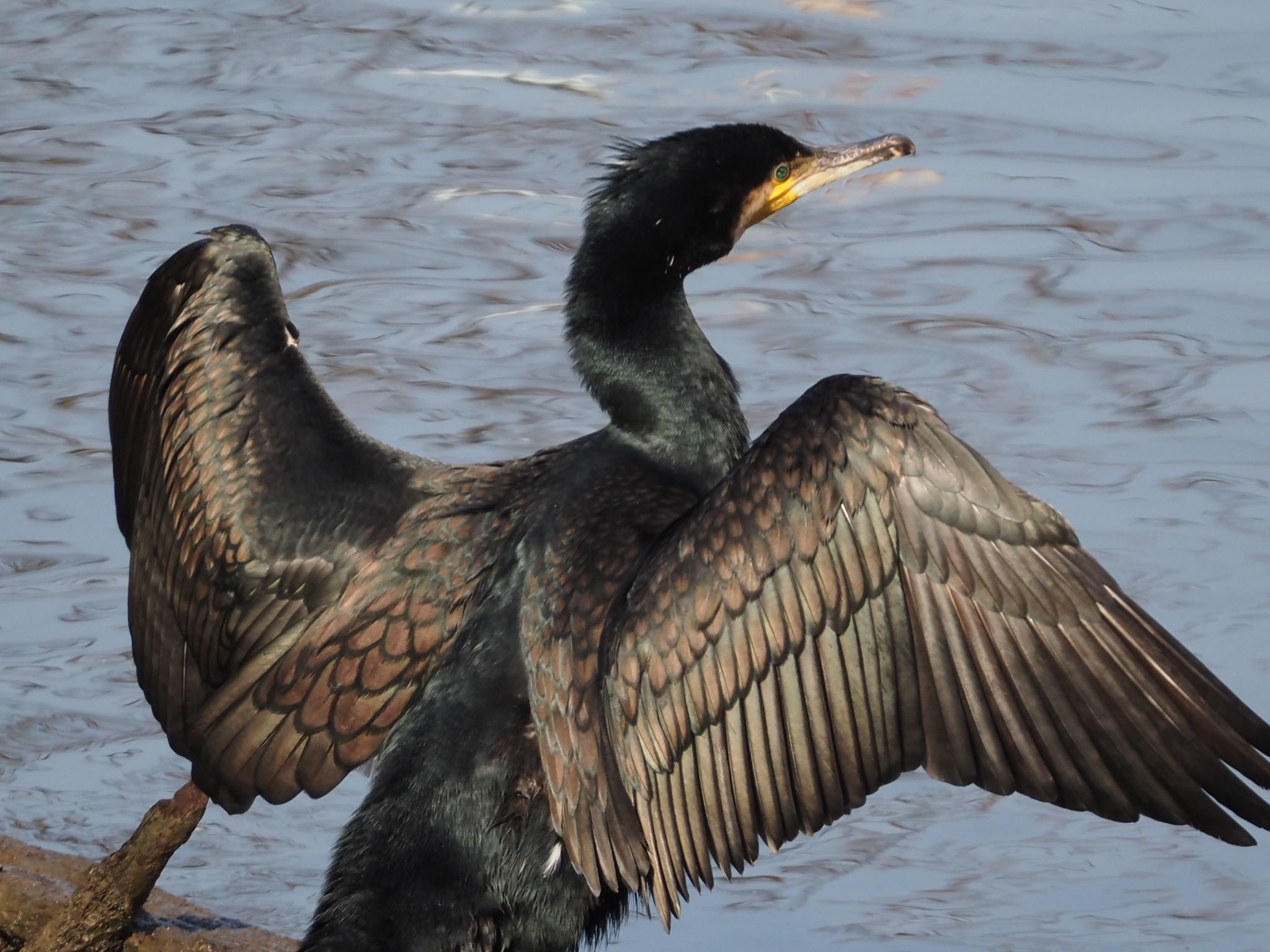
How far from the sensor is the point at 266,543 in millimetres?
4641

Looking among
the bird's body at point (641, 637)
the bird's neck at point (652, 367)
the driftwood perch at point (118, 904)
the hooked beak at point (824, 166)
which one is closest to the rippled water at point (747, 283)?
the driftwood perch at point (118, 904)

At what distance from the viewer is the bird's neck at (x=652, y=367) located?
15.2 ft

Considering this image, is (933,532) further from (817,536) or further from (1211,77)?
(1211,77)

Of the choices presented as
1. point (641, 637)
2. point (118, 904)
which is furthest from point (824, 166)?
point (118, 904)

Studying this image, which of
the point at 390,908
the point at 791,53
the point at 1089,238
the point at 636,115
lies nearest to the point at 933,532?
the point at 390,908

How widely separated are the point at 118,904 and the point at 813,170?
7.06 ft

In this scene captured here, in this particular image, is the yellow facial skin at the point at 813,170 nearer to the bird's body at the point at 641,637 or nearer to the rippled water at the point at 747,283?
the bird's body at the point at 641,637

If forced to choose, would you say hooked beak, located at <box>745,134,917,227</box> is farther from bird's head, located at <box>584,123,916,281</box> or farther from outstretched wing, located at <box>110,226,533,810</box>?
outstretched wing, located at <box>110,226,533,810</box>

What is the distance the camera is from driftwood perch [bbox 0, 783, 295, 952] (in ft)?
15.6

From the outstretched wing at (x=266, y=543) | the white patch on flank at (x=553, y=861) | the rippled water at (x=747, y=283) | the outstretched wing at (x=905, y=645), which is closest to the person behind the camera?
the outstretched wing at (x=905, y=645)

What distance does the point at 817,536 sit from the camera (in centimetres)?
395

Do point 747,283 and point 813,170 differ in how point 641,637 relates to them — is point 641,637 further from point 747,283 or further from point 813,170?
point 747,283

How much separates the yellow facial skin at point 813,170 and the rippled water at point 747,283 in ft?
5.73

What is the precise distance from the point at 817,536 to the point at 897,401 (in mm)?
273
